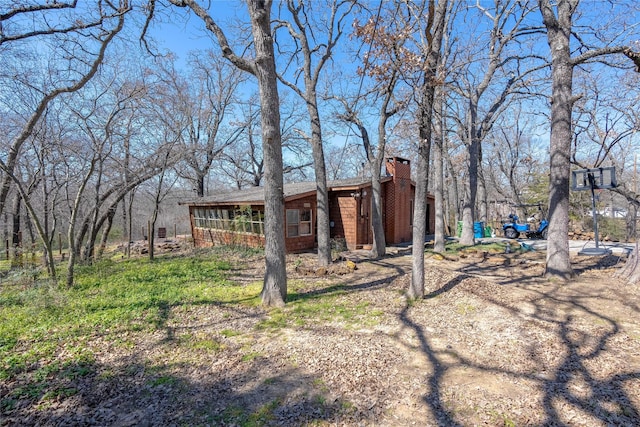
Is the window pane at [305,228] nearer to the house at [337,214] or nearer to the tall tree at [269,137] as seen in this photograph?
the house at [337,214]

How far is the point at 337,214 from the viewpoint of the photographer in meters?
13.8

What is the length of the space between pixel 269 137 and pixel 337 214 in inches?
329

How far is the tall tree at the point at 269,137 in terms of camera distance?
578 cm

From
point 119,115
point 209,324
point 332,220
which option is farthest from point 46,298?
point 332,220

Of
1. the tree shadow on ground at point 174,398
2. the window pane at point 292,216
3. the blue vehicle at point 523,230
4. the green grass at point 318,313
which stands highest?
the window pane at point 292,216

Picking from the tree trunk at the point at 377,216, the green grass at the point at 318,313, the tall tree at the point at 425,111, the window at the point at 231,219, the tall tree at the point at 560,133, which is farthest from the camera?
the window at the point at 231,219

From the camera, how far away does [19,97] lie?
887cm

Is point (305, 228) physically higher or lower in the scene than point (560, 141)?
lower

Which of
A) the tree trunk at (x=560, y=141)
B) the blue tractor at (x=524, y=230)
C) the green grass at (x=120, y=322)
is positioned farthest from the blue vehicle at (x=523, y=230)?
the green grass at (x=120, y=322)

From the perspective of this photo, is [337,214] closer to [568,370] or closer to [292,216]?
[292,216]

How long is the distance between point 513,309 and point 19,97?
1356 centimetres

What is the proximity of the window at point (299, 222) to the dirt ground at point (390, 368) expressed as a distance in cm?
704

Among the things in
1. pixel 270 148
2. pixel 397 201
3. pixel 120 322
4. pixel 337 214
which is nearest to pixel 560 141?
pixel 270 148

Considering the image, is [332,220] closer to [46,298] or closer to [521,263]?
[521,263]
